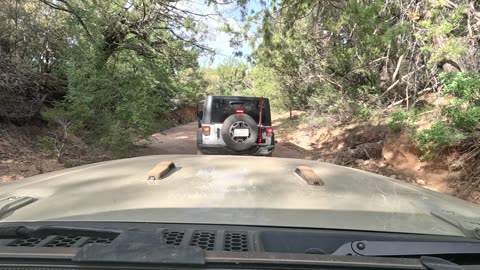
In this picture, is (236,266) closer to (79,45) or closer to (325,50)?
(79,45)

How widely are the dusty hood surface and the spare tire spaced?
8.56 m

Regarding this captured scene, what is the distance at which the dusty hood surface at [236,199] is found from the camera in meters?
1.82

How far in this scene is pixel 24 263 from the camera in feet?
4.31

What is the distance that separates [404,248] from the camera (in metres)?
1.60

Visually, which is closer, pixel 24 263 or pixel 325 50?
pixel 24 263

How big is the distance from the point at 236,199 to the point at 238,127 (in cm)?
960

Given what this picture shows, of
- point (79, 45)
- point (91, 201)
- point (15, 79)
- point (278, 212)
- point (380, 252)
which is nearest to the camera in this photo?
point (380, 252)

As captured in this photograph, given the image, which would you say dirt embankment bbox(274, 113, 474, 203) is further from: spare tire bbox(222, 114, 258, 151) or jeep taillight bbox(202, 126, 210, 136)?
jeep taillight bbox(202, 126, 210, 136)

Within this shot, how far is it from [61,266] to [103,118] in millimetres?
13892

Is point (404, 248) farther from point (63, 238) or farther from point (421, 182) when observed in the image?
point (421, 182)

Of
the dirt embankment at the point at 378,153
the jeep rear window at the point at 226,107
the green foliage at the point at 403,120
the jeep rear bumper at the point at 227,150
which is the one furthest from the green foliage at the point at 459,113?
the jeep rear window at the point at 226,107

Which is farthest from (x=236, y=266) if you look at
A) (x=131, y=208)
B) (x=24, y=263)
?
(x=131, y=208)

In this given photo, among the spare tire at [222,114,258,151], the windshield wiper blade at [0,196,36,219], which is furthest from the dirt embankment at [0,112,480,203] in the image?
the windshield wiper blade at [0,196,36,219]

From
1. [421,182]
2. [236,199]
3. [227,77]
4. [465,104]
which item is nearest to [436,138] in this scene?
[465,104]
